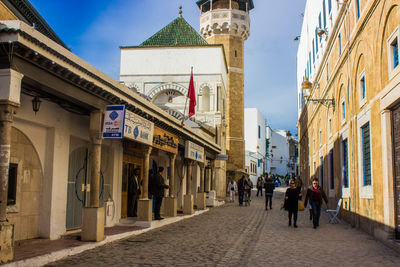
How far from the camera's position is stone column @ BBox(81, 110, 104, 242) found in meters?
9.36

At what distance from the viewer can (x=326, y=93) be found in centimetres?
2025

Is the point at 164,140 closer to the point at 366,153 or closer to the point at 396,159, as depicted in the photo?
the point at 366,153

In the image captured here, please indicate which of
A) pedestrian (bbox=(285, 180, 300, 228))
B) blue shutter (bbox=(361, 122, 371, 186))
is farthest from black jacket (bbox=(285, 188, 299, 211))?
blue shutter (bbox=(361, 122, 371, 186))

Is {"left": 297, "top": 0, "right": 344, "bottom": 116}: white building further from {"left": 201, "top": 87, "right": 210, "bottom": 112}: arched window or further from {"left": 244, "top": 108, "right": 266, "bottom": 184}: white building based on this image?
{"left": 244, "top": 108, "right": 266, "bottom": 184}: white building

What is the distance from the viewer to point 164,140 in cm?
1445

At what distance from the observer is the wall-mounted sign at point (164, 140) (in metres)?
13.6

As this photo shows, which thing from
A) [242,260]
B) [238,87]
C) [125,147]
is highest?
[238,87]

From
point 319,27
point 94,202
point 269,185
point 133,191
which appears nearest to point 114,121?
point 94,202

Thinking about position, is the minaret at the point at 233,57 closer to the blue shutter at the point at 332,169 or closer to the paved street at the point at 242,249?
the blue shutter at the point at 332,169

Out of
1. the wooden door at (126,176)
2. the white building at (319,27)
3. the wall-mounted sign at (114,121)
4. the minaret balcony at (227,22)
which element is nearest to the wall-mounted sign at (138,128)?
the wall-mounted sign at (114,121)

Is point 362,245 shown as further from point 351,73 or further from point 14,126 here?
point 14,126

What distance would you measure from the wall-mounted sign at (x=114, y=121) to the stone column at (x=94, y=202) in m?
0.16

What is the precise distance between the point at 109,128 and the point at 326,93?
1331cm

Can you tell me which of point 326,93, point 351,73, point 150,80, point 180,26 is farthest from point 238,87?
point 351,73
